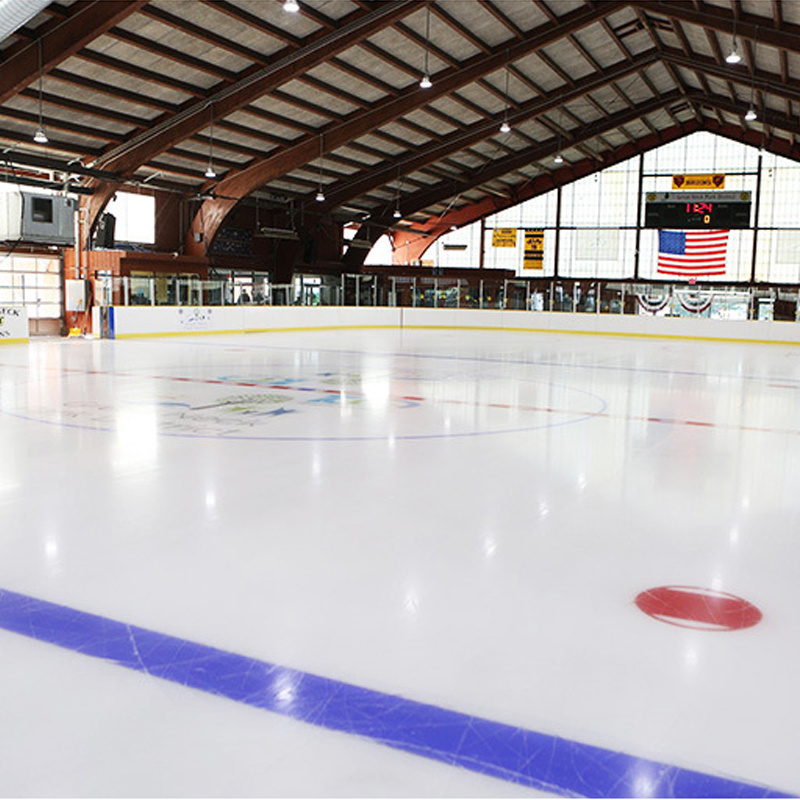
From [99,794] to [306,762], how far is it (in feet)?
1.64

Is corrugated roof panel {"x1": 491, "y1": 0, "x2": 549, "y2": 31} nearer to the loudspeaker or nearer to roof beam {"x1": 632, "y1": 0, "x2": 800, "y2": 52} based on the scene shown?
roof beam {"x1": 632, "y1": 0, "x2": 800, "y2": 52}

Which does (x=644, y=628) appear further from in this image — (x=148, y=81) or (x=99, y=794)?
(x=148, y=81)

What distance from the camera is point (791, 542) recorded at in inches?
159

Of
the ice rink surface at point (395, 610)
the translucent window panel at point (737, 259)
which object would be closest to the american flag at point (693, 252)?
the translucent window panel at point (737, 259)

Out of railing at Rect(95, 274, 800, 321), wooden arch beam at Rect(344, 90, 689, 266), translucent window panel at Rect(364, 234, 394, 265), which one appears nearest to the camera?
railing at Rect(95, 274, 800, 321)

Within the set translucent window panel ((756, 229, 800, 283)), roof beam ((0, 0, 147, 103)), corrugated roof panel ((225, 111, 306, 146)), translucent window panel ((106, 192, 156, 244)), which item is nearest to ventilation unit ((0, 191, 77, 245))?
roof beam ((0, 0, 147, 103))

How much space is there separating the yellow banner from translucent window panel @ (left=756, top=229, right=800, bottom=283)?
10.4 feet

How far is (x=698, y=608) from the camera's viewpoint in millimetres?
3123

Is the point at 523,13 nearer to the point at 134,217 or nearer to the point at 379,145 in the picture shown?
the point at 379,145

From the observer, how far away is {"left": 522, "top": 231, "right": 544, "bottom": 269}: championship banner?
37.5m

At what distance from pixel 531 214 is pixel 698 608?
1444 inches

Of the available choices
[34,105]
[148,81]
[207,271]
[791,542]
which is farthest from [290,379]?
[207,271]

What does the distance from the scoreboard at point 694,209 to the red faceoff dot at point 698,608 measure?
3098cm

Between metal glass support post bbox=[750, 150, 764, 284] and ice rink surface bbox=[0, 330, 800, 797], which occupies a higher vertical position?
metal glass support post bbox=[750, 150, 764, 284]
